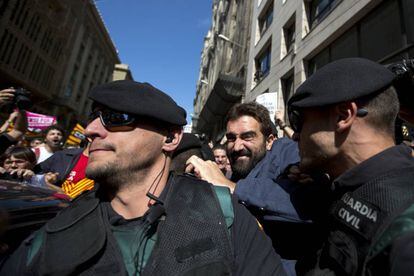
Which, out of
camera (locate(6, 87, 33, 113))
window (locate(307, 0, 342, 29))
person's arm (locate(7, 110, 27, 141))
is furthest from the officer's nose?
window (locate(307, 0, 342, 29))

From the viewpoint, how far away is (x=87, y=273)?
50.2 inches

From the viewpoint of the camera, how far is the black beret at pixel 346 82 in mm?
1340

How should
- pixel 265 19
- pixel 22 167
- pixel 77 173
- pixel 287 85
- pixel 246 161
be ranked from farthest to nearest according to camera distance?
pixel 265 19 < pixel 287 85 < pixel 22 167 < pixel 77 173 < pixel 246 161

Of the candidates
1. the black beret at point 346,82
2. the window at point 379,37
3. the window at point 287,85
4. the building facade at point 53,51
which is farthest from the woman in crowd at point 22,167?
the building facade at point 53,51

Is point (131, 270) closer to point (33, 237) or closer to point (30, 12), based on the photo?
point (33, 237)

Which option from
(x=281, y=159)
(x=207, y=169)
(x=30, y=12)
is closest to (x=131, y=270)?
(x=207, y=169)

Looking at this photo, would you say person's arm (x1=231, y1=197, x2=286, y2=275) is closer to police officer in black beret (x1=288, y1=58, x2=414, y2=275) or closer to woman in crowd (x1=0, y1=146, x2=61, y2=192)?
police officer in black beret (x1=288, y1=58, x2=414, y2=275)

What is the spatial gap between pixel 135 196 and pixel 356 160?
1287 mm

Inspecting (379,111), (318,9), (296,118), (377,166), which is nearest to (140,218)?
(296,118)

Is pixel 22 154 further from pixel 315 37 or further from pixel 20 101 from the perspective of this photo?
pixel 315 37

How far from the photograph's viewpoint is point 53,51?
34562 mm

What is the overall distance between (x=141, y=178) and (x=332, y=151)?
3.81 ft

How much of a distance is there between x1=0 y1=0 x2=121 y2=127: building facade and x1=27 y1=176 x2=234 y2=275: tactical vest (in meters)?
31.5

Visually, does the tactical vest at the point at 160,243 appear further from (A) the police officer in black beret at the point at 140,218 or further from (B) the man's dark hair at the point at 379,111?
(B) the man's dark hair at the point at 379,111
